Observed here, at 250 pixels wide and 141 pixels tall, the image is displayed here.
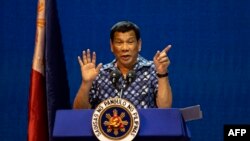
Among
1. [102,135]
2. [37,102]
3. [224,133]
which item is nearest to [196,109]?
[102,135]

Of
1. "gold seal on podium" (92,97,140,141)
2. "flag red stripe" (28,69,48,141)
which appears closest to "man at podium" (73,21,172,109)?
"flag red stripe" (28,69,48,141)

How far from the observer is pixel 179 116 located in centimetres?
155

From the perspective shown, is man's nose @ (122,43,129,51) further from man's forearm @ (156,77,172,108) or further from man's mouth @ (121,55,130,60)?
man's forearm @ (156,77,172,108)

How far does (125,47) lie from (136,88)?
0.53ft

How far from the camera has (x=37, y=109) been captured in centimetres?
196

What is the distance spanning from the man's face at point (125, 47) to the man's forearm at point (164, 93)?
0.22 m

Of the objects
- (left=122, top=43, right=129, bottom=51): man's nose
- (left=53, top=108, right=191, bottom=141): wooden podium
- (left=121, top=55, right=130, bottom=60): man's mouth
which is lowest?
(left=53, top=108, right=191, bottom=141): wooden podium

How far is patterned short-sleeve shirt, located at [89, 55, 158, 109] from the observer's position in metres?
1.89

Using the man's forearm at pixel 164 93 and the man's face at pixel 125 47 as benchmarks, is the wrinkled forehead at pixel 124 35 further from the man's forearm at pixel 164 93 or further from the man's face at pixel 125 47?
the man's forearm at pixel 164 93

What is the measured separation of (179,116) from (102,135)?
0.24 metres

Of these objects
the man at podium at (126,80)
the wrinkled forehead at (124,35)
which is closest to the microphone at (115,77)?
the man at podium at (126,80)

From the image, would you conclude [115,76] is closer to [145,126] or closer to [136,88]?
[136,88]

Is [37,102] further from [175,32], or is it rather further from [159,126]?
[175,32]

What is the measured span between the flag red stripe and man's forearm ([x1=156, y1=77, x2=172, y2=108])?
45cm
